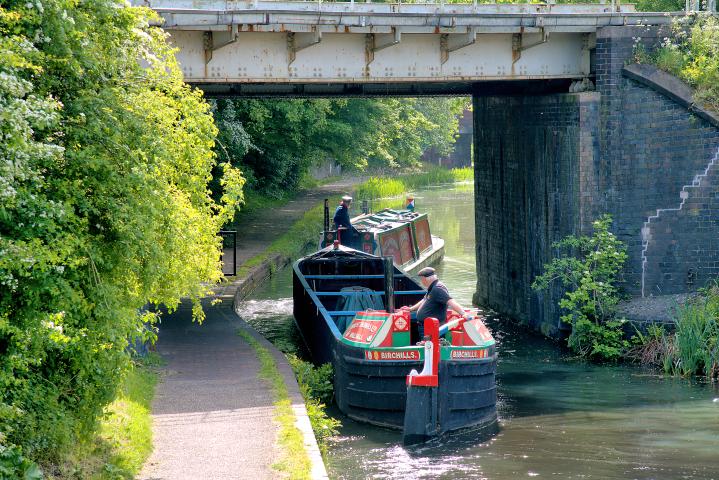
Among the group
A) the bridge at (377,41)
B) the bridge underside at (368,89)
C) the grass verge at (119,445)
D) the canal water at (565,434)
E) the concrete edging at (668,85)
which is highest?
the bridge at (377,41)

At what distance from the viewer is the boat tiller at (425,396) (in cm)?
1366

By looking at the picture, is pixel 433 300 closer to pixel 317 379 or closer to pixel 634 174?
pixel 317 379

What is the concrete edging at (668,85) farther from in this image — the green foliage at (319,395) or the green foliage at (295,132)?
the green foliage at (295,132)

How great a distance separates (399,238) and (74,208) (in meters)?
20.6

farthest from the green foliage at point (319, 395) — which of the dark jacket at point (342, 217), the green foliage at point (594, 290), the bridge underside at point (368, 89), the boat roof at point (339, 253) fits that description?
the dark jacket at point (342, 217)

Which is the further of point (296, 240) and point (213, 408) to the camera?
point (296, 240)

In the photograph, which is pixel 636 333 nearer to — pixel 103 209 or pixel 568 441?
pixel 568 441

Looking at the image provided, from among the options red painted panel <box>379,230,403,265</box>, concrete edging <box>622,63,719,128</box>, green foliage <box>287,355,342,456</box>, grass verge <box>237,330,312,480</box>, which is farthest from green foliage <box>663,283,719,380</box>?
red painted panel <box>379,230,403,265</box>

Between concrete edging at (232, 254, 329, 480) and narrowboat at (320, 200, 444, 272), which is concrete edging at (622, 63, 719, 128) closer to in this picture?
concrete edging at (232, 254, 329, 480)

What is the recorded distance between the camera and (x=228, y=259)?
91.0 ft

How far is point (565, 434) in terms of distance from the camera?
14430 millimetres

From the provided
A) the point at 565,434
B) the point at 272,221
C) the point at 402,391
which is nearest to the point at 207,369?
the point at 402,391

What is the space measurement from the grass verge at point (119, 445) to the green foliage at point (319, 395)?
2.02 meters

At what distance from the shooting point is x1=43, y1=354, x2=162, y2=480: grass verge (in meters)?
9.46
